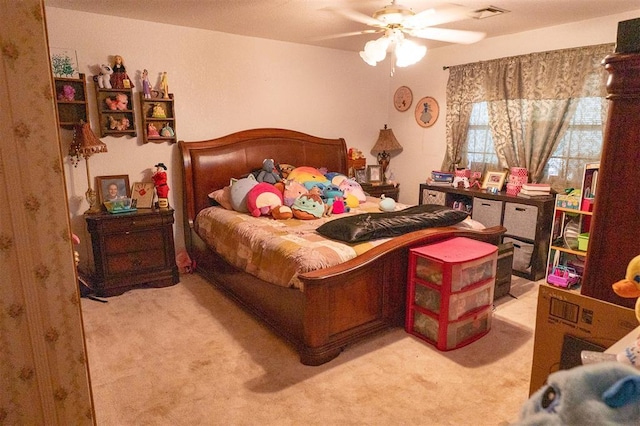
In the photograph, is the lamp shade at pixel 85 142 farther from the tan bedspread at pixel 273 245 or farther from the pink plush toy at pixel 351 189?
the pink plush toy at pixel 351 189

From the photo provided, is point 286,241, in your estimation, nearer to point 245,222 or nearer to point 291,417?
point 245,222

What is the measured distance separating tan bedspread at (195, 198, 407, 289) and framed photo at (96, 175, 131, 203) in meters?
0.80

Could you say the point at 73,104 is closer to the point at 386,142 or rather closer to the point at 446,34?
the point at 446,34

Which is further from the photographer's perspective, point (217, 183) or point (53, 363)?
point (217, 183)

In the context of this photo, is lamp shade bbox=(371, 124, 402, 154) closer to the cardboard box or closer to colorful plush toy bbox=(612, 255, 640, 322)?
the cardboard box

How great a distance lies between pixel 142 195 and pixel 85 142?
0.66 m

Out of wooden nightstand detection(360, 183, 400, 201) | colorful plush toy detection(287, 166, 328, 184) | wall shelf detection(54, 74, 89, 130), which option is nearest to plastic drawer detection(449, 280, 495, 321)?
colorful plush toy detection(287, 166, 328, 184)

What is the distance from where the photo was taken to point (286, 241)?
2.70 m

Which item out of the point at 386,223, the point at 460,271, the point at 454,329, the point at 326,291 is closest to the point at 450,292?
the point at 460,271

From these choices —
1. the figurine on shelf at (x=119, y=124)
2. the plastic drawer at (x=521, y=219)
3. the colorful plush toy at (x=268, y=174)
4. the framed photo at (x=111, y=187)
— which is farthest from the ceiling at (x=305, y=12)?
the plastic drawer at (x=521, y=219)

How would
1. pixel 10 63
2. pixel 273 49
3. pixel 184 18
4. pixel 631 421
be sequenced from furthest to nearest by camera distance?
pixel 273 49 < pixel 184 18 < pixel 10 63 < pixel 631 421

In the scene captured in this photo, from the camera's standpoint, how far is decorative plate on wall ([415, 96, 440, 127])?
4.90 meters

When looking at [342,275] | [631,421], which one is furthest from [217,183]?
[631,421]

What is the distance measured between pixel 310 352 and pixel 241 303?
0.99 metres
